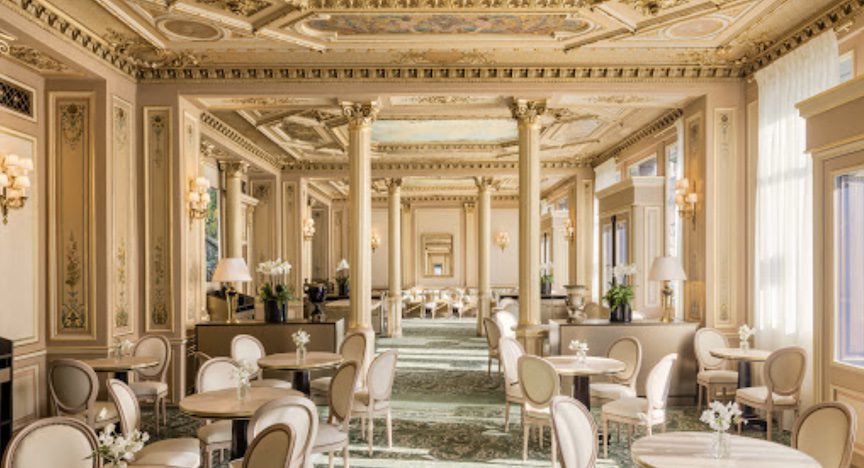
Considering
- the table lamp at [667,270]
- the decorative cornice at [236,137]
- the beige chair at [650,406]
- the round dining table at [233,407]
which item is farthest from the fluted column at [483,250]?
the round dining table at [233,407]

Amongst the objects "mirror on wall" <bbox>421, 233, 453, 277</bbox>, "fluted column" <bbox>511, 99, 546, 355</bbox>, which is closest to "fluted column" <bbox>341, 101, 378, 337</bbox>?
"fluted column" <bbox>511, 99, 546, 355</bbox>

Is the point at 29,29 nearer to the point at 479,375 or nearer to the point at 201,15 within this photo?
the point at 201,15

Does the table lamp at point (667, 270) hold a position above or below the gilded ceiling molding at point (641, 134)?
below

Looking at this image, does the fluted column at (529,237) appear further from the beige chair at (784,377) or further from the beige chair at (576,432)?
the beige chair at (576,432)

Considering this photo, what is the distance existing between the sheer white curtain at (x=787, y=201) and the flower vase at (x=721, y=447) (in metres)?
3.29

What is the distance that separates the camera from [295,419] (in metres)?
3.80

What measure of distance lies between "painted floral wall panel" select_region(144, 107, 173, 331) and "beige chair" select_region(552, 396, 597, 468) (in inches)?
204

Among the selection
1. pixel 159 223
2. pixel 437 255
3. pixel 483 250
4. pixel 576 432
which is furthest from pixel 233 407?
pixel 437 255

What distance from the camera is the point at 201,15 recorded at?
5738 mm

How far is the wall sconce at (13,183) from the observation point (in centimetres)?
570

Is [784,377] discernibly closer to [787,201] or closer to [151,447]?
[787,201]

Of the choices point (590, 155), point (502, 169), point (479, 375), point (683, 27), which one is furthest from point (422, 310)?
point (683, 27)

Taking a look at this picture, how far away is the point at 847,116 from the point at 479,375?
616 centimetres

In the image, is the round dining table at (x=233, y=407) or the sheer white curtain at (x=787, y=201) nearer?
the round dining table at (x=233, y=407)
